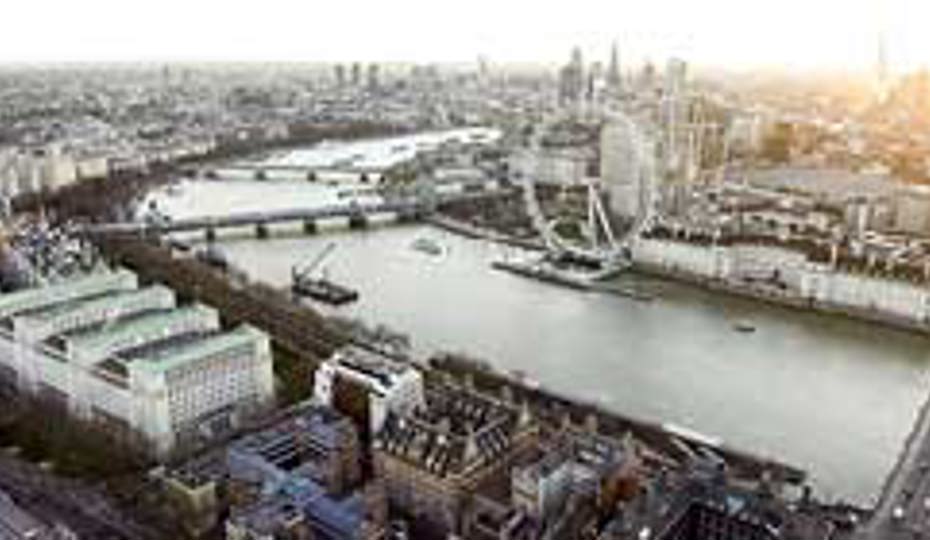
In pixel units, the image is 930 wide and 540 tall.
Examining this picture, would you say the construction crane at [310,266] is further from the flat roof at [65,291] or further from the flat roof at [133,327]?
the flat roof at [133,327]

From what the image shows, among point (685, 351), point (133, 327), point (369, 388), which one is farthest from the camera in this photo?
point (685, 351)

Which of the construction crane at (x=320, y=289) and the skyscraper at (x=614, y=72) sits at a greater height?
the skyscraper at (x=614, y=72)

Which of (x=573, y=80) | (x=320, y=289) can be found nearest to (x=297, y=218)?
(x=320, y=289)

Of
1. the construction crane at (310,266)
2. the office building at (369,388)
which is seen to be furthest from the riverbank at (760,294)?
the office building at (369,388)

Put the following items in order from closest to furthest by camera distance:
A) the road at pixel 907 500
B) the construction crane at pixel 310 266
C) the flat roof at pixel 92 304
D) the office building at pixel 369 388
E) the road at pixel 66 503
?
the road at pixel 907 500 < the road at pixel 66 503 < the office building at pixel 369 388 < the flat roof at pixel 92 304 < the construction crane at pixel 310 266

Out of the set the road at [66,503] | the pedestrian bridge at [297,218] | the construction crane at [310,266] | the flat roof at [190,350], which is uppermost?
the flat roof at [190,350]

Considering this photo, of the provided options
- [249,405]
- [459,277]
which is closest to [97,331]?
[249,405]

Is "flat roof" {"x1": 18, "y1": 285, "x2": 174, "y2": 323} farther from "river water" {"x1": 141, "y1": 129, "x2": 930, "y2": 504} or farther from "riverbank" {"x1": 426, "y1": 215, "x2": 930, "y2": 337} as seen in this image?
"riverbank" {"x1": 426, "y1": 215, "x2": 930, "y2": 337}

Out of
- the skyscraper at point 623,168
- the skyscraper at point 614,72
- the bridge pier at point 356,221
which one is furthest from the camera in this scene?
the skyscraper at point 614,72

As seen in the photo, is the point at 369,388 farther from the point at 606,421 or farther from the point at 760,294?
the point at 760,294
